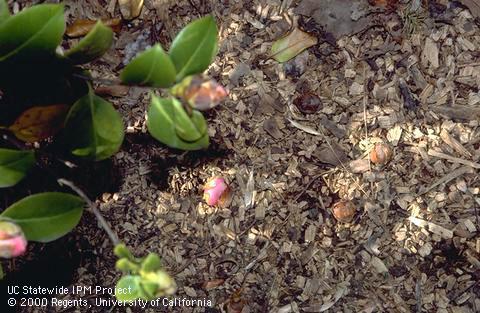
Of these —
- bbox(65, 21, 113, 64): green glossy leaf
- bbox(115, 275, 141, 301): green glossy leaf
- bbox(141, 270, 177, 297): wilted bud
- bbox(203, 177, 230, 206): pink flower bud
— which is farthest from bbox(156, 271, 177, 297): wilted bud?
bbox(203, 177, 230, 206): pink flower bud

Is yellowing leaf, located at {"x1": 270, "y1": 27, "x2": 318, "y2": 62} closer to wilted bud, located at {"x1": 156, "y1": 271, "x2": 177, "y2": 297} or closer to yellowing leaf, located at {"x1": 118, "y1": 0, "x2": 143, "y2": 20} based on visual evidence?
yellowing leaf, located at {"x1": 118, "y1": 0, "x2": 143, "y2": 20}

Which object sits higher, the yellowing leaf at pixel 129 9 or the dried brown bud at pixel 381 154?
the yellowing leaf at pixel 129 9

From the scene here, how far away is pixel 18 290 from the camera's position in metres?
1.79

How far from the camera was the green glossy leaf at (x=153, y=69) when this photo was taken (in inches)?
43.4

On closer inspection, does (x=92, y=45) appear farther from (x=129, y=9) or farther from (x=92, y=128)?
(x=129, y=9)

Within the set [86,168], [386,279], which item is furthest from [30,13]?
[386,279]

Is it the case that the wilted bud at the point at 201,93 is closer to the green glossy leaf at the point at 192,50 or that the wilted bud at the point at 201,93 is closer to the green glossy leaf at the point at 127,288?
the green glossy leaf at the point at 192,50

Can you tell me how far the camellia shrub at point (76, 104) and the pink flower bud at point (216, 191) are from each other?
0.52m

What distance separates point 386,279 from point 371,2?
83 centimetres

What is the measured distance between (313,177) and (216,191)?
0.29 meters

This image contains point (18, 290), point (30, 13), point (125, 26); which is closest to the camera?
point (30, 13)

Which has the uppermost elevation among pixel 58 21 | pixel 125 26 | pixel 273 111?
pixel 58 21

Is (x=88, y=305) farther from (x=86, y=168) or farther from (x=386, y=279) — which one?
(x=386, y=279)

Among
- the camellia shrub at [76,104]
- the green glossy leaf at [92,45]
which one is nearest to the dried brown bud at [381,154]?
the camellia shrub at [76,104]
